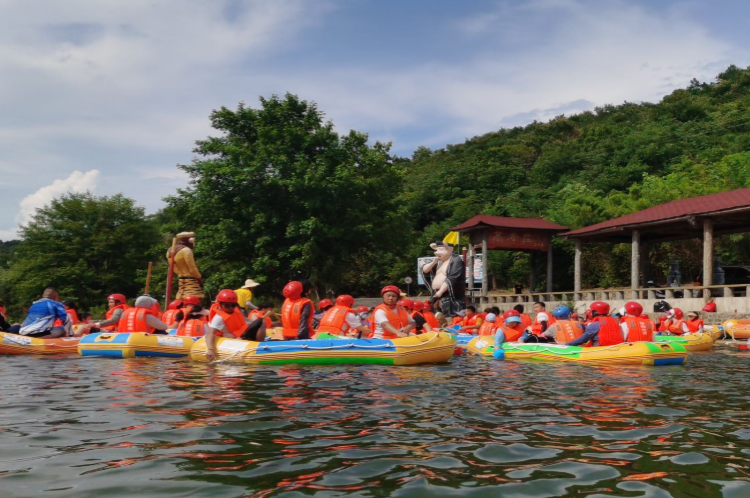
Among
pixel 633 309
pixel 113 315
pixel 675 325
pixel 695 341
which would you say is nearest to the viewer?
pixel 633 309

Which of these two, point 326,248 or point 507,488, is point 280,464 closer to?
point 507,488

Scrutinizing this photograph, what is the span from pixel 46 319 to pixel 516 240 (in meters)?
21.9

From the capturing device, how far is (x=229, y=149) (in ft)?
99.3

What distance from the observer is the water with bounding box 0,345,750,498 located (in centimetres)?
413

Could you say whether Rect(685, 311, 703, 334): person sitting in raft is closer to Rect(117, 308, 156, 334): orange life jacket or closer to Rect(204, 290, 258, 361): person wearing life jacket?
Rect(204, 290, 258, 361): person wearing life jacket

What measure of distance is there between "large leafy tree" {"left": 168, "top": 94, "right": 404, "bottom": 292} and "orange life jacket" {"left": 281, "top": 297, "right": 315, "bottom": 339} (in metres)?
16.1

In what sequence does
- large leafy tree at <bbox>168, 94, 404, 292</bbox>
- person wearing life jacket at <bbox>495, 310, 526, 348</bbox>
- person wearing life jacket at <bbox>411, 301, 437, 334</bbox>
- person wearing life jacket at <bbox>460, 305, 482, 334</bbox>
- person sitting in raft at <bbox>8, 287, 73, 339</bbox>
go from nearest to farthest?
person wearing life jacket at <bbox>411, 301, 437, 334</bbox> → person wearing life jacket at <bbox>495, 310, 526, 348</bbox> → person sitting in raft at <bbox>8, 287, 73, 339</bbox> → person wearing life jacket at <bbox>460, 305, 482, 334</bbox> → large leafy tree at <bbox>168, 94, 404, 292</bbox>

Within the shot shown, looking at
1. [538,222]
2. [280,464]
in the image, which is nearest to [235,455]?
[280,464]

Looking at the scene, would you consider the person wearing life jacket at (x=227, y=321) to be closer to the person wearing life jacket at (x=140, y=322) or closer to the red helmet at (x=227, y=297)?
the red helmet at (x=227, y=297)

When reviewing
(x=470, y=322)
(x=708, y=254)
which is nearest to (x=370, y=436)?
(x=470, y=322)

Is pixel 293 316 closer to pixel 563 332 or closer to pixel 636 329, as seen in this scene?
pixel 563 332

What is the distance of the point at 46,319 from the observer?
46.9ft

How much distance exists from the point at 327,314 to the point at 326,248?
18.2 metres

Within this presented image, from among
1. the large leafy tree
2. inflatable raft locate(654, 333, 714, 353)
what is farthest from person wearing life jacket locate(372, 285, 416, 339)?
the large leafy tree
